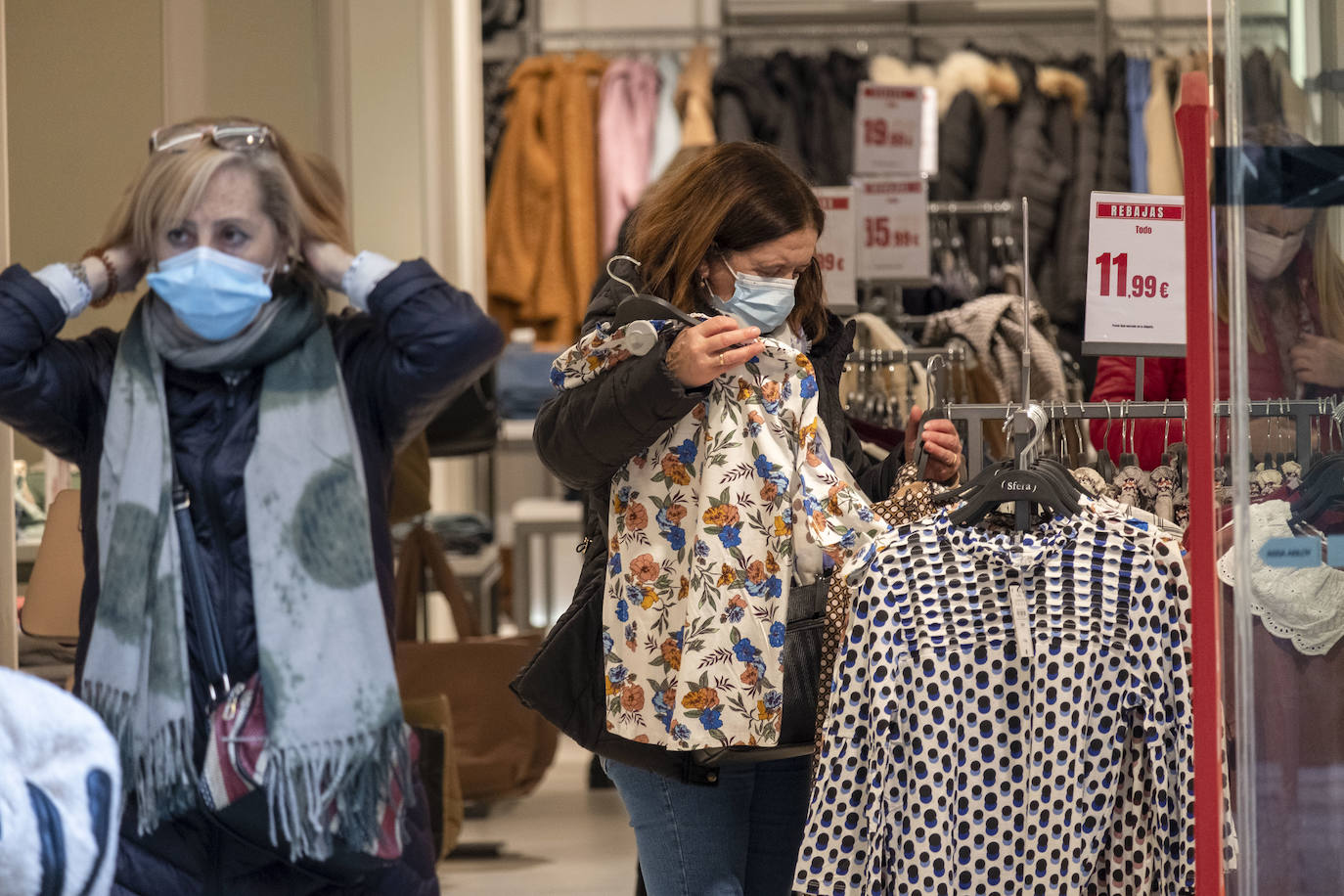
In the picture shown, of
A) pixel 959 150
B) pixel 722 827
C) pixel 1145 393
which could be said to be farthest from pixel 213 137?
pixel 959 150

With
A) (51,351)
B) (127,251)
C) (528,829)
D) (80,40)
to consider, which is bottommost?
(528,829)

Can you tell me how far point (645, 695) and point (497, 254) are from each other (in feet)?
16.9

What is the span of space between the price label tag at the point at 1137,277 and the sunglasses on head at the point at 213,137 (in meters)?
1.22

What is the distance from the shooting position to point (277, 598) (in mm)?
2043

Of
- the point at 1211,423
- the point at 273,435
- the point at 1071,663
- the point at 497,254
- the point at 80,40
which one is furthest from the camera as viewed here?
the point at 497,254

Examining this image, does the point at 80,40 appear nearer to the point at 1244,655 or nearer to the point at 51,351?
Result: the point at 51,351

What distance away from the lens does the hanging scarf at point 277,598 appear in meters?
2.02

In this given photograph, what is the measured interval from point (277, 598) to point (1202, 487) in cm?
115

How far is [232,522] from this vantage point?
2.09 metres

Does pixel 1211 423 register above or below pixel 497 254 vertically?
below

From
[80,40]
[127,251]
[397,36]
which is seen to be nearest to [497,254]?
[397,36]

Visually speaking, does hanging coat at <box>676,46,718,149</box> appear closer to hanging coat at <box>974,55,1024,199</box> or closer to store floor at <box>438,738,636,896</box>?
hanging coat at <box>974,55,1024,199</box>

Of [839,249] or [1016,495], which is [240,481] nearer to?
[1016,495]

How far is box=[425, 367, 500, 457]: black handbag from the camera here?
4000 mm
